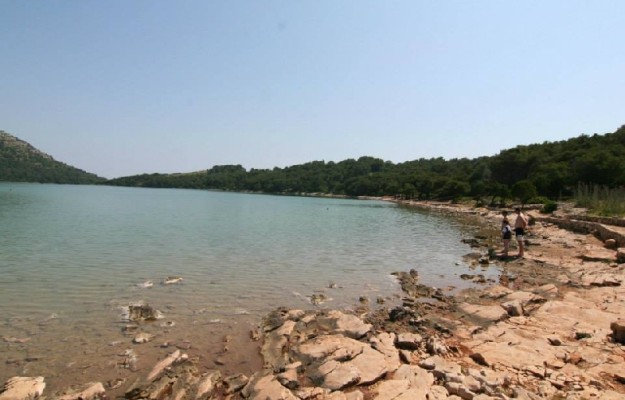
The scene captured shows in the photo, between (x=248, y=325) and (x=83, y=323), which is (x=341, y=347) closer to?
(x=248, y=325)

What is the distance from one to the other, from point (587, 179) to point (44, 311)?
7783 cm

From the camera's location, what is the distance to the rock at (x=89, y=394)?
329 inches

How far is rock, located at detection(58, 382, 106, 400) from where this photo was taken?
8.36 m

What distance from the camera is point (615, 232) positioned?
87.4 ft

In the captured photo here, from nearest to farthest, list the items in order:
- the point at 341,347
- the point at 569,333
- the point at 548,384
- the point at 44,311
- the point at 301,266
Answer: the point at 548,384
the point at 341,347
the point at 569,333
the point at 44,311
the point at 301,266

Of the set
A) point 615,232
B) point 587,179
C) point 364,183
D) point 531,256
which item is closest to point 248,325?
point 531,256

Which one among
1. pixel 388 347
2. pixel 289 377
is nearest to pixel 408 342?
pixel 388 347

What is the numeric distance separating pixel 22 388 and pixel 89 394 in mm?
1591

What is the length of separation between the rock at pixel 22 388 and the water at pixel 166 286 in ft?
1.31

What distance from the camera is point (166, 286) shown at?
1778cm

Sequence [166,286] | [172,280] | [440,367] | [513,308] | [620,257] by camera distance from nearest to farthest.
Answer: [440,367], [513,308], [166,286], [172,280], [620,257]

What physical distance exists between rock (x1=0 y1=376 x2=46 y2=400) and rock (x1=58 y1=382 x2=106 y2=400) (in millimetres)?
746

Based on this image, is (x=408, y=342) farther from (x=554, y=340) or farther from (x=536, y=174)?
(x=536, y=174)

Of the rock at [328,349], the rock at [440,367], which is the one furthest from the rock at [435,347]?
the rock at [328,349]
